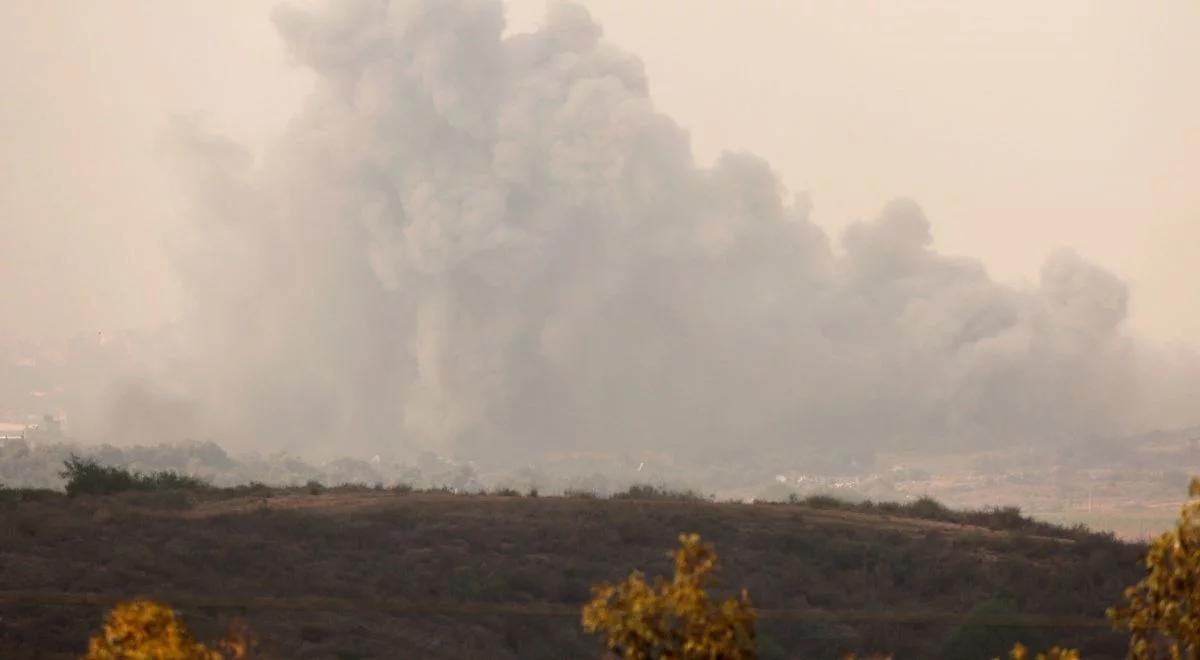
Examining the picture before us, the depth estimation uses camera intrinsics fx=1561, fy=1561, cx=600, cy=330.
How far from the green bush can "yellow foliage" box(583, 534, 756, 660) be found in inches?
1561

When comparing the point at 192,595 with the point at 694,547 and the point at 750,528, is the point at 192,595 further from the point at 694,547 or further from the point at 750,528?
the point at 694,547

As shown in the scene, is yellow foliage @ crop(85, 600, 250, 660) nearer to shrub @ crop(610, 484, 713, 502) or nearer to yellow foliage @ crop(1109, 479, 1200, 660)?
yellow foliage @ crop(1109, 479, 1200, 660)

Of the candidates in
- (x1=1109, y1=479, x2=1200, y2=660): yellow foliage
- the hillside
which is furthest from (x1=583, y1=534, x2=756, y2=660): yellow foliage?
the hillside

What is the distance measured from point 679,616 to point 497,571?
23.1 meters

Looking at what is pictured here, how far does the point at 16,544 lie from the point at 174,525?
4494 mm

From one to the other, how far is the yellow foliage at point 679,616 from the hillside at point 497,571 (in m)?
14.1

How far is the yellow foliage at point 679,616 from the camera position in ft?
43.5

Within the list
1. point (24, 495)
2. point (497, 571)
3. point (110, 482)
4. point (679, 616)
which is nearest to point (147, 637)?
point (679, 616)

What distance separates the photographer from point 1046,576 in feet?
127

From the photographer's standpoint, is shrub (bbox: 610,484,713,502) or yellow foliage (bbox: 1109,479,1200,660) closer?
yellow foliage (bbox: 1109,479,1200,660)

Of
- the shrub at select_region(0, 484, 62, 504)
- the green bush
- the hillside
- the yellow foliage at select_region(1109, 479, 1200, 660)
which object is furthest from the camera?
the green bush

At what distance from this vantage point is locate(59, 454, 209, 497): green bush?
51188 millimetres

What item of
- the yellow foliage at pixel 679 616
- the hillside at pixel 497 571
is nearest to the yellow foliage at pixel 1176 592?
the yellow foliage at pixel 679 616

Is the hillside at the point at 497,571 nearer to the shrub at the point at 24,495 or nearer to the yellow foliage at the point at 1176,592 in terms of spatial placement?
the shrub at the point at 24,495
